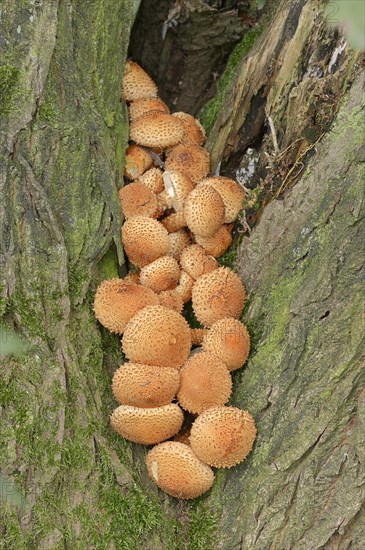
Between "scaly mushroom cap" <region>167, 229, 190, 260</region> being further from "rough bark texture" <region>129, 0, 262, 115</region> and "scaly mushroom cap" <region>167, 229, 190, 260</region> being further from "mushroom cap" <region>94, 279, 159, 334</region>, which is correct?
"rough bark texture" <region>129, 0, 262, 115</region>

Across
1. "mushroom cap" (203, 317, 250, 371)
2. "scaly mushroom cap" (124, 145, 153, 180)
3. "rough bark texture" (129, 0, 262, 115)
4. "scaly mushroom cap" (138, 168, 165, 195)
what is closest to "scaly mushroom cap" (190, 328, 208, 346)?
"mushroom cap" (203, 317, 250, 371)

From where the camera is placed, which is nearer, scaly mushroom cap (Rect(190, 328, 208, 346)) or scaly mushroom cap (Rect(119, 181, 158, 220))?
scaly mushroom cap (Rect(190, 328, 208, 346))

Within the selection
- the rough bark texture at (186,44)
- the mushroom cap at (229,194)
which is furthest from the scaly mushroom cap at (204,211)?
the rough bark texture at (186,44)

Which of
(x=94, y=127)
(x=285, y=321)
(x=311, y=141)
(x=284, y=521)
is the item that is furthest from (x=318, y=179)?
(x=284, y=521)

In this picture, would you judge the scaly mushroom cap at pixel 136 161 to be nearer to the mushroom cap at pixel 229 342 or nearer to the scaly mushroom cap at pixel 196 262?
the scaly mushroom cap at pixel 196 262

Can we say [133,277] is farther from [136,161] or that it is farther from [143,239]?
[136,161]

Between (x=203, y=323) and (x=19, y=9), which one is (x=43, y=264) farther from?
(x=19, y=9)
